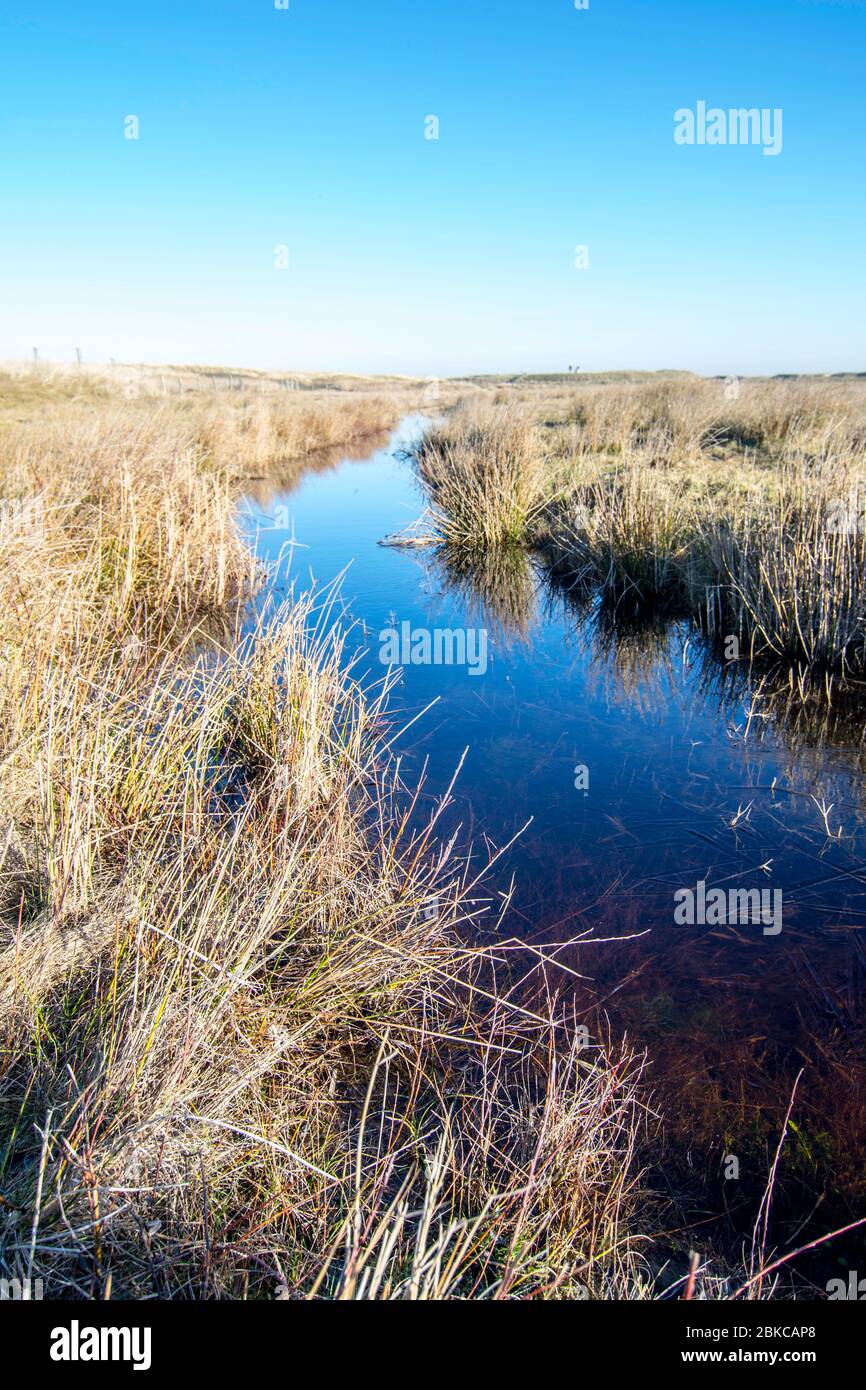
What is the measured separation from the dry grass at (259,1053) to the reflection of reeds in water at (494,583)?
12.2 feet

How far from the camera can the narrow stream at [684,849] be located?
7.52 feet

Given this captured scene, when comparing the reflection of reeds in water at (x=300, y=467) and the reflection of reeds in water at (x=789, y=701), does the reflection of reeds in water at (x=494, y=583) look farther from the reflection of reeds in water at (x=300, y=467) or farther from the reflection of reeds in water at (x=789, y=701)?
the reflection of reeds in water at (x=300, y=467)

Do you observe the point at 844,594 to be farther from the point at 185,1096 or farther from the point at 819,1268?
the point at 185,1096

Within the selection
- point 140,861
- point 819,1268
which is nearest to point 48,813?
point 140,861

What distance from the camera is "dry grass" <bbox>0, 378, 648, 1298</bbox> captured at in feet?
5.00

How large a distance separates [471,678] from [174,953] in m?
4.18

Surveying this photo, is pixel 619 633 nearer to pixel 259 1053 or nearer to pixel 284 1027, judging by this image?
pixel 284 1027

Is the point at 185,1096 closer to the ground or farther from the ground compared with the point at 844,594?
closer to the ground

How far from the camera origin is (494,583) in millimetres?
8477
